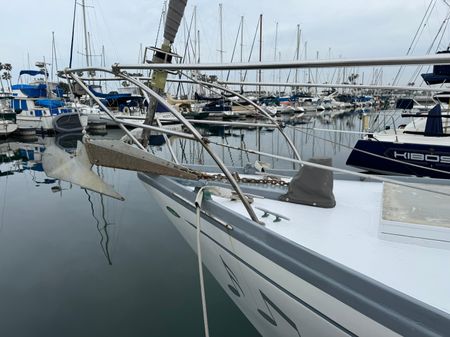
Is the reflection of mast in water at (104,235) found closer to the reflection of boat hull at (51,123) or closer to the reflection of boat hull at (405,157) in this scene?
the reflection of boat hull at (405,157)

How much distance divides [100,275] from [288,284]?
404 centimetres

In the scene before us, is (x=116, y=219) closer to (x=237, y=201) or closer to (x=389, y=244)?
(x=237, y=201)

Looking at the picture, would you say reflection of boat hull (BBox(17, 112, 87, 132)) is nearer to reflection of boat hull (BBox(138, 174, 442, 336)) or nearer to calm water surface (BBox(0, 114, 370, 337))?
calm water surface (BBox(0, 114, 370, 337))

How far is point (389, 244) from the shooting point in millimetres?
2277

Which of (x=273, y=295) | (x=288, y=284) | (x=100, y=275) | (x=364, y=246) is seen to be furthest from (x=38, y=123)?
(x=364, y=246)

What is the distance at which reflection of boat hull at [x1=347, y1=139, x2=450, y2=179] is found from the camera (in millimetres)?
8633

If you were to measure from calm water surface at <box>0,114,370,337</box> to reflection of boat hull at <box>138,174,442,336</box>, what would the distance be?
1.40m

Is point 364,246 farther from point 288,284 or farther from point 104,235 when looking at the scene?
point 104,235

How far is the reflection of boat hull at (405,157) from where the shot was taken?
28.3 feet

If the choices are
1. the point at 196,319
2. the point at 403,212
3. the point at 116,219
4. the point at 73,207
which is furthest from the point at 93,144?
the point at 73,207

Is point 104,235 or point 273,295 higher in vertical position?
point 273,295

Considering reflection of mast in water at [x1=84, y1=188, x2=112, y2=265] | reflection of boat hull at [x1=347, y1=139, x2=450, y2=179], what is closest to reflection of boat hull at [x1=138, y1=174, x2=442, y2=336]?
reflection of mast in water at [x1=84, y1=188, x2=112, y2=265]

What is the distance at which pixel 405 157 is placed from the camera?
9172 millimetres

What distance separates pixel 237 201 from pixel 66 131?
84.8 feet
